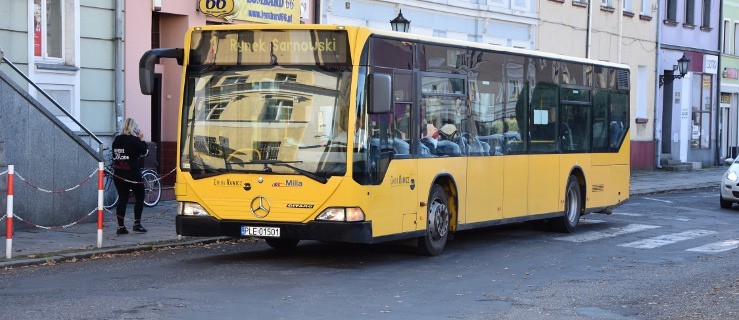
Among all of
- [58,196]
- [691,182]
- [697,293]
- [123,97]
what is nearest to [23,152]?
[58,196]

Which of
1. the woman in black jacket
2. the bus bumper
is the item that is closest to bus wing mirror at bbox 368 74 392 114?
the bus bumper

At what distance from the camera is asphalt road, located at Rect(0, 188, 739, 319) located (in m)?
11.6

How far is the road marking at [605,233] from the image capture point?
798 inches

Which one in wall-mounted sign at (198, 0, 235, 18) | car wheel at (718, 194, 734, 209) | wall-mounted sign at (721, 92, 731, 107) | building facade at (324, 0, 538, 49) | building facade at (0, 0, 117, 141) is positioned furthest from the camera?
wall-mounted sign at (721, 92, 731, 107)

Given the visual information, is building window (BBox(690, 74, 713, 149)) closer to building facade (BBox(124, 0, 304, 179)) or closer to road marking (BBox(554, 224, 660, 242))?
building facade (BBox(124, 0, 304, 179))

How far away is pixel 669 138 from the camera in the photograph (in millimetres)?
49250

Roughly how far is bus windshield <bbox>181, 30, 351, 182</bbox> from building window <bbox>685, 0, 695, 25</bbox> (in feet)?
125

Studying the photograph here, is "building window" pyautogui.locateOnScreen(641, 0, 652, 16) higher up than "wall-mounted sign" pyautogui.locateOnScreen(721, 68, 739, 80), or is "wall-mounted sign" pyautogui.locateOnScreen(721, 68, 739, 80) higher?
"building window" pyautogui.locateOnScreen(641, 0, 652, 16)

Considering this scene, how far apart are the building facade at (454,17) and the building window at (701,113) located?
1274cm

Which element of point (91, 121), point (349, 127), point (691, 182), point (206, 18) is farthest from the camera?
point (691, 182)

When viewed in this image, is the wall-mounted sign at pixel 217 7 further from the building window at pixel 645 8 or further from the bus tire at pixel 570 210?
the building window at pixel 645 8

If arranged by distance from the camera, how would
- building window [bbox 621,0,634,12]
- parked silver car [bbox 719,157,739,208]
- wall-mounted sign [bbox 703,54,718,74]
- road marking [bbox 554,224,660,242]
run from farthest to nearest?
wall-mounted sign [bbox 703,54,718,74] < building window [bbox 621,0,634,12] < parked silver car [bbox 719,157,739,208] < road marking [bbox 554,224,660,242]

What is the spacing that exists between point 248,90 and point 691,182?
85.8ft

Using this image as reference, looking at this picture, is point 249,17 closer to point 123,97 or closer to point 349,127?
point 123,97
